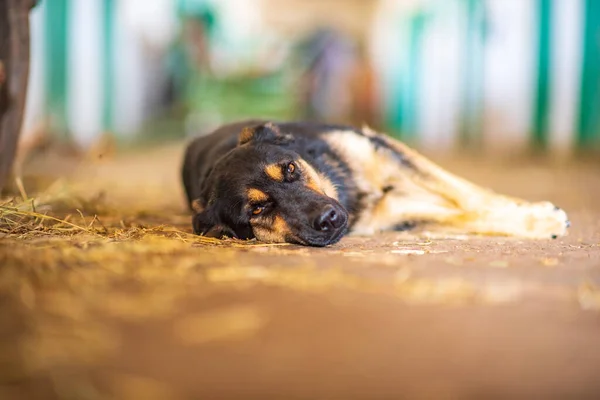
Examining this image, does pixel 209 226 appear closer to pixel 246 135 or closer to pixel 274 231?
pixel 274 231

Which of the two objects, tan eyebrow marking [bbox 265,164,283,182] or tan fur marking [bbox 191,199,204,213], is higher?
tan eyebrow marking [bbox 265,164,283,182]

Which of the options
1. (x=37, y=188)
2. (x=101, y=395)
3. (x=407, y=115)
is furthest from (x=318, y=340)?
(x=407, y=115)

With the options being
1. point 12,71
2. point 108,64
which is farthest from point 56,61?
point 12,71

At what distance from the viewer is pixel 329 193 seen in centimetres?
322

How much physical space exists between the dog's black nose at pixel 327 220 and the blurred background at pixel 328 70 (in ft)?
17.9

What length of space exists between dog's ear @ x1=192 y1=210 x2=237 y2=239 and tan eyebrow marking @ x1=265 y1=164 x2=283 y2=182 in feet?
1.14

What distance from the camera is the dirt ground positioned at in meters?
1.20

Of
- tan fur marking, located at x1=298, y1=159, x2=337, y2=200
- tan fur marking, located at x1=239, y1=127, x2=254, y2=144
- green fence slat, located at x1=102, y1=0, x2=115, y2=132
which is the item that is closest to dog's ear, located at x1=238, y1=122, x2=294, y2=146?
tan fur marking, located at x1=239, y1=127, x2=254, y2=144

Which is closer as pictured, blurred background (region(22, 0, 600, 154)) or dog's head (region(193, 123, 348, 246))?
dog's head (region(193, 123, 348, 246))

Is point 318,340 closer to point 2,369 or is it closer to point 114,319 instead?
point 114,319

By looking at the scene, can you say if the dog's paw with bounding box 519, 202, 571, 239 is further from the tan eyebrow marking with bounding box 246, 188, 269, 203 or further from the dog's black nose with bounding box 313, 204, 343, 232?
the tan eyebrow marking with bounding box 246, 188, 269, 203

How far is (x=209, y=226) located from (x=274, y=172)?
43 cm

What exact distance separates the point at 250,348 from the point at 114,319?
0.41 m

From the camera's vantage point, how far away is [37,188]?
15.8 ft
